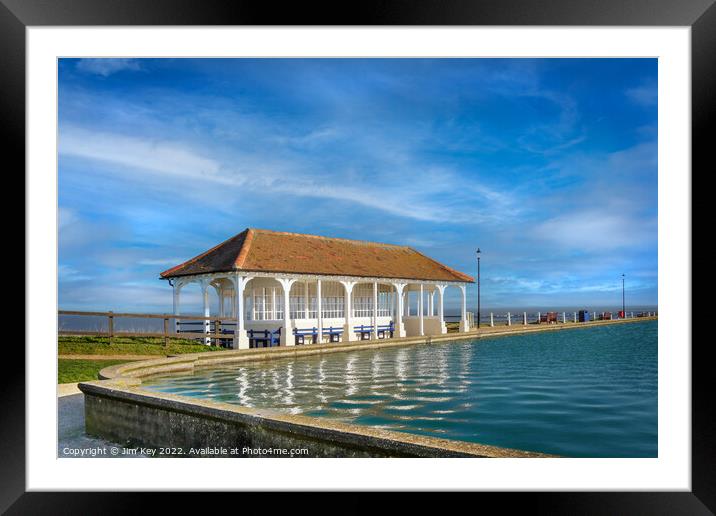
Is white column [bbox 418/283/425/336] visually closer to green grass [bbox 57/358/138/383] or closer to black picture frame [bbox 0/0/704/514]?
green grass [bbox 57/358/138/383]

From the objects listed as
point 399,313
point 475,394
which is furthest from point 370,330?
point 475,394

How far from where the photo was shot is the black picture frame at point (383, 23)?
552 centimetres

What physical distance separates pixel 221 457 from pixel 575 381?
9.06 metres

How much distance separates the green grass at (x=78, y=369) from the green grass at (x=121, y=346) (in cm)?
127

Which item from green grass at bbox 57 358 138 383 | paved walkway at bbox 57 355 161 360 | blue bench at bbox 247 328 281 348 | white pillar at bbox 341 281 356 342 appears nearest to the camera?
green grass at bbox 57 358 138 383

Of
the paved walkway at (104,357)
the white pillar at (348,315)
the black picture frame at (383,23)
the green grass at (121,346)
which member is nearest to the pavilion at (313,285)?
the white pillar at (348,315)

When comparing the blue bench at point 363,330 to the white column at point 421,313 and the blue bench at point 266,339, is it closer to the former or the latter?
the white column at point 421,313

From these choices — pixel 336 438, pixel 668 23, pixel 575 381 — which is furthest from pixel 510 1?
pixel 575 381

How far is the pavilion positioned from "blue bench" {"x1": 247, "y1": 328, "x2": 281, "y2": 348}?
180 mm

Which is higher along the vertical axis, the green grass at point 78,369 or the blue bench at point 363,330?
the green grass at point 78,369

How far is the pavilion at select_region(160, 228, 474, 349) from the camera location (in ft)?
64.8

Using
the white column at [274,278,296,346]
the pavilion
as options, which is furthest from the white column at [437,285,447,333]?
the white column at [274,278,296,346]

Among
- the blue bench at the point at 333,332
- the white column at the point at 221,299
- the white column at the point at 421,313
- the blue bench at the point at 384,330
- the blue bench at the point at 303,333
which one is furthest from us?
the white column at the point at 421,313

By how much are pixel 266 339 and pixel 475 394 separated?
10.6 metres
